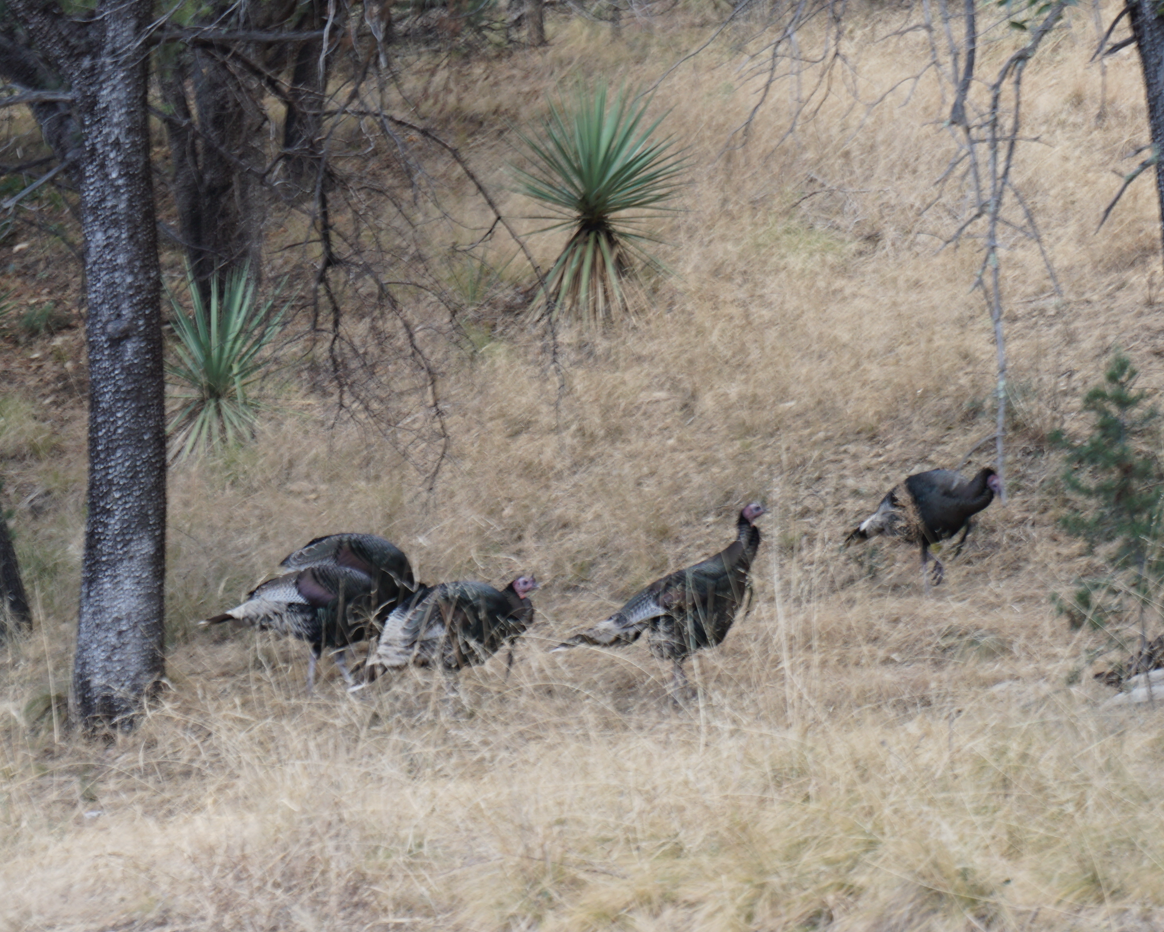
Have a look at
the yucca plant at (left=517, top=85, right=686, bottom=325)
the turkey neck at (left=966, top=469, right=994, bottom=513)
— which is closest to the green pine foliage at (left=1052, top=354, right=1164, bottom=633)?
the turkey neck at (left=966, top=469, right=994, bottom=513)

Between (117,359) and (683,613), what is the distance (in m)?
3.07

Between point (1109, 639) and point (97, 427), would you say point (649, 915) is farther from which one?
point (97, 427)

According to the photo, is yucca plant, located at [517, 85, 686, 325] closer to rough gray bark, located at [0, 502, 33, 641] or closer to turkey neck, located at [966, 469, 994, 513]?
turkey neck, located at [966, 469, 994, 513]

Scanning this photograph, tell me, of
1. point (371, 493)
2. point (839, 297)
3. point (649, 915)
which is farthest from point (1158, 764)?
point (839, 297)

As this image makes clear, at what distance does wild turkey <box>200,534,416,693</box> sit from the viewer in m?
A: 6.15

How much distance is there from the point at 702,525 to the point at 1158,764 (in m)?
4.38

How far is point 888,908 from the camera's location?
3.01 meters

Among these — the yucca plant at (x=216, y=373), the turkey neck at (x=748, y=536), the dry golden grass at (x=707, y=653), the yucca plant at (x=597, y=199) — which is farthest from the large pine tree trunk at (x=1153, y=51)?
the yucca plant at (x=216, y=373)

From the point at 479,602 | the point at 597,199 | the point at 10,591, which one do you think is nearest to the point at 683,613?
the point at 479,602

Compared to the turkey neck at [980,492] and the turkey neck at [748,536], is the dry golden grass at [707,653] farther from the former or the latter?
the turkey neck at [980,492]

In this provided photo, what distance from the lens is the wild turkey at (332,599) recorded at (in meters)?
6.15

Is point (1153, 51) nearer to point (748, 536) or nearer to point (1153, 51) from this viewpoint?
point (1153, 51)

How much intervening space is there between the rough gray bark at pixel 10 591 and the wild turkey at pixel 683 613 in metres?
3.73

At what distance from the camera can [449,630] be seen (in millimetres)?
→ 5535
